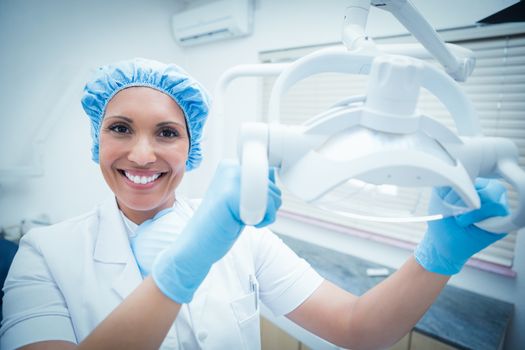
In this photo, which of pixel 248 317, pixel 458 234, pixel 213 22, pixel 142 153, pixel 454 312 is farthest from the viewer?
pixel 213 22

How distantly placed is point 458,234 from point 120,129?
940mm

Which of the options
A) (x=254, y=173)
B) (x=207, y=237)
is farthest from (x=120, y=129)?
(x=254, y=173)

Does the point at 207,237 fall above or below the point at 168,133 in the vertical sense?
below

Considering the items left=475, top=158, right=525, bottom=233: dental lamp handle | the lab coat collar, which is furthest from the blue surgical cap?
left=475, top=158, right=525, bottom=233: dental lamp handle

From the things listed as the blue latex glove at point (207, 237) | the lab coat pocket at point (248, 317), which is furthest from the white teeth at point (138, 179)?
the lab coat pocket at point (248, 317)

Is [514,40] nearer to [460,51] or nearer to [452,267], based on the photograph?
[460,51]

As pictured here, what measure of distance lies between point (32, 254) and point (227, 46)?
81.1 inches

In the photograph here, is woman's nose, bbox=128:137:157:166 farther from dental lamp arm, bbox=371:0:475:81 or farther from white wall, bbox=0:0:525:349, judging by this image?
white wall, bbox=0:0:525:349

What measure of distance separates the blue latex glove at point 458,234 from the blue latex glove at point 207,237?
371mm

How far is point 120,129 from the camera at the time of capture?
2.68 ft

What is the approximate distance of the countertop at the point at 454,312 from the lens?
3.76ft

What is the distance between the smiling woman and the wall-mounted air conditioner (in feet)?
4.91

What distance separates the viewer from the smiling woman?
79cm

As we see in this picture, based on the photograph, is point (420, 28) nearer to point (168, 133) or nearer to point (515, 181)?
point (515, 181)
